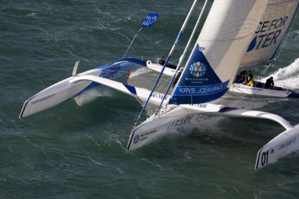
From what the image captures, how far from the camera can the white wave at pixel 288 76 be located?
16.1 meters

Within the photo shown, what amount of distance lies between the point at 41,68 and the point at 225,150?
24.2 feet

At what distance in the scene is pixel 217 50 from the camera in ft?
35.1

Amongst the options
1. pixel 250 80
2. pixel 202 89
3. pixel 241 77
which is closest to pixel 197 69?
pixel 202 89

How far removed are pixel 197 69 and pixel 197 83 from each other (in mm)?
375

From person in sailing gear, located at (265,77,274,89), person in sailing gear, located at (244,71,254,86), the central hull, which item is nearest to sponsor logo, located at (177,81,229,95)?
the central hull

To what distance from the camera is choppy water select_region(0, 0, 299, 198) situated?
9469mm

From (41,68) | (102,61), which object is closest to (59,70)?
(41,68)

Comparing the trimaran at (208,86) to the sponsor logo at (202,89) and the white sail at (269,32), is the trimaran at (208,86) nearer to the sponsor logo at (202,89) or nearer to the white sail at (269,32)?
the sponsor logo at (202,89)

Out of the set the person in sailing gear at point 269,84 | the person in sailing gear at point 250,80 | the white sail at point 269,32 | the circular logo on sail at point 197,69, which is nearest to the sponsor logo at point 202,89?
the circular logo on sail at point 197,69

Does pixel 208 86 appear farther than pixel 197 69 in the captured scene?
Yes

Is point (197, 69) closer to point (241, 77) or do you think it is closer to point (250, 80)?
point (250, 80)

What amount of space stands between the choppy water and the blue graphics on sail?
1272mm

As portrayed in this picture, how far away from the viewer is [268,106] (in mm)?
13789

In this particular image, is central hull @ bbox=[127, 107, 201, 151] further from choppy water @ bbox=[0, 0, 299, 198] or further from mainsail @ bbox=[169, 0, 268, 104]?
mainsail @ bbox=[169, 0, 268, 104]
